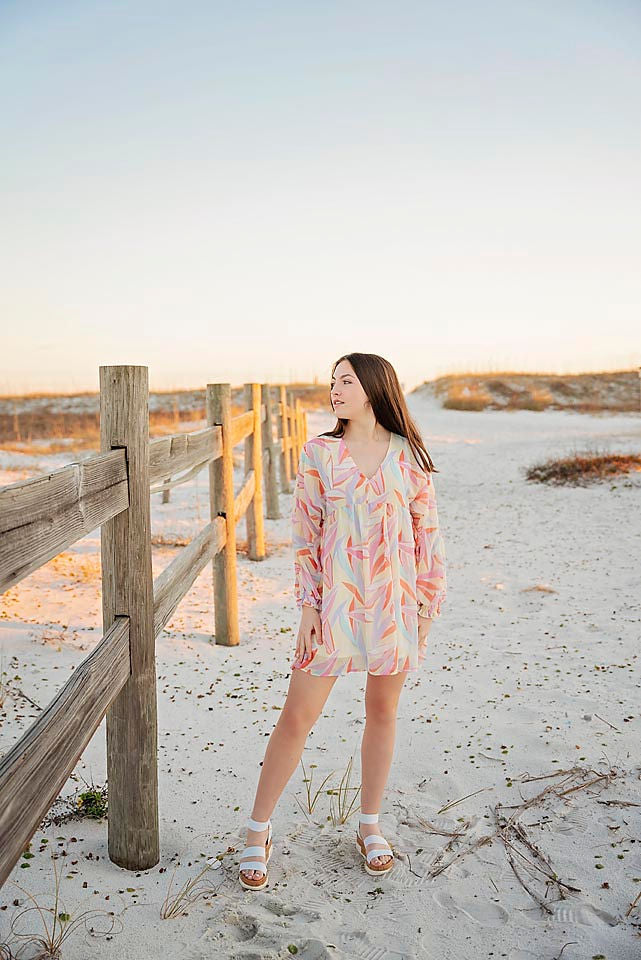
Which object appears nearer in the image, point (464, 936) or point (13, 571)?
point (13, 571)

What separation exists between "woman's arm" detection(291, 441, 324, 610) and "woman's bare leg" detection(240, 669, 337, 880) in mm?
261

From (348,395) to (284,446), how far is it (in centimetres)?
993

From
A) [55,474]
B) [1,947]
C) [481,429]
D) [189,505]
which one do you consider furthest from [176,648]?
[481,429]

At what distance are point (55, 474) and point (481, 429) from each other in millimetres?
22284

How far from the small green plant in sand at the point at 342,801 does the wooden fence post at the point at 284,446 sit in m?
9.03

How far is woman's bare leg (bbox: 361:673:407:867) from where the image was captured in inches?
104

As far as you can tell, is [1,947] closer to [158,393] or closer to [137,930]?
[137,930]

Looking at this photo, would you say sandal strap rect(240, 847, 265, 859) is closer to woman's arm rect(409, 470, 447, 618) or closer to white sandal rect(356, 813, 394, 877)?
white sandal rect(356, 813, 394, 877)

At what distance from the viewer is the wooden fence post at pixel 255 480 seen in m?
7.57

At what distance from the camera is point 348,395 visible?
2652 mm

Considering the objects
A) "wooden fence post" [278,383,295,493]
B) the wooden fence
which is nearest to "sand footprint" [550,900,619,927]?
the wooden fence

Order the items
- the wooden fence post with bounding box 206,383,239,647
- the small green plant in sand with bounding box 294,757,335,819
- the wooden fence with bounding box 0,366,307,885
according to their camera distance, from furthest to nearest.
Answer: the wooden fence post with bounding box 206,383,239,647 → the small green plant in sand with bounding box 294,757,335,819 → the wooden fence with bounding box 0,366,307,885

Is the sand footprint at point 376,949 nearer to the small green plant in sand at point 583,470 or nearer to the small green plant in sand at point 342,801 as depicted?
the small green plant in sand at point 342,801

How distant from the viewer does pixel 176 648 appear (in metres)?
5.06
